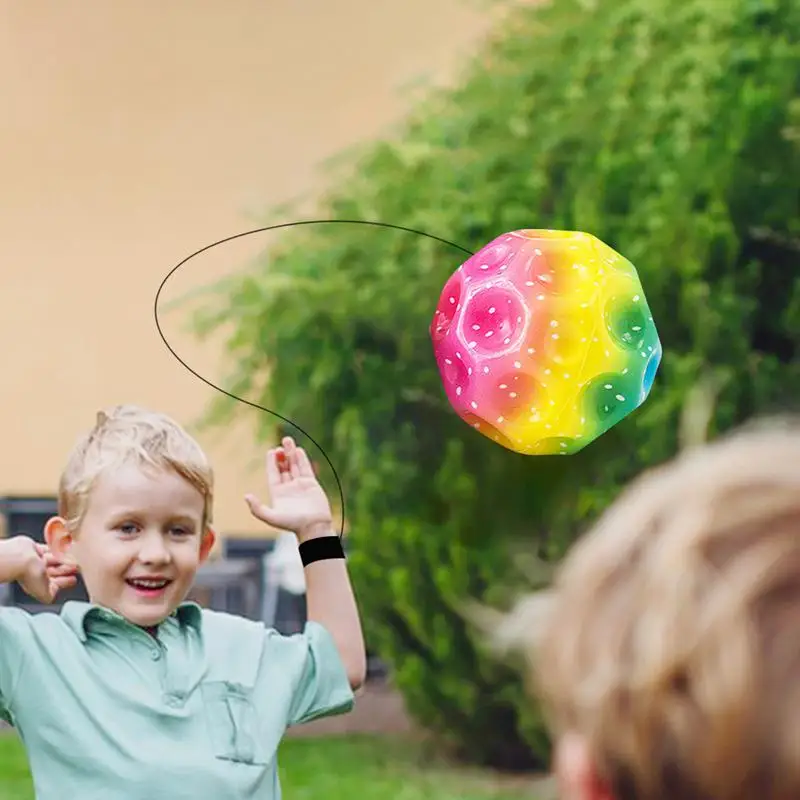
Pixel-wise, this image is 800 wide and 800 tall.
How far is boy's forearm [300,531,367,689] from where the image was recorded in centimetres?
199

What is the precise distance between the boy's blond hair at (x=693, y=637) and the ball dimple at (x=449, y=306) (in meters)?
1.90

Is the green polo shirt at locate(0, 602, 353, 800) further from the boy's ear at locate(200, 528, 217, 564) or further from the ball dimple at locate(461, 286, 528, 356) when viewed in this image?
the ball dimple at locate(461, 286, 528, 356)

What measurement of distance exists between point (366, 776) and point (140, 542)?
3.92 metres

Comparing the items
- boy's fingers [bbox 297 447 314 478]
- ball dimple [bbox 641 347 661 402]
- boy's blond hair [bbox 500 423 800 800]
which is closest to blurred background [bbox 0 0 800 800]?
ball dimple [bbox 641 347 661 402]

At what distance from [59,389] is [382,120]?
2076 millimetres

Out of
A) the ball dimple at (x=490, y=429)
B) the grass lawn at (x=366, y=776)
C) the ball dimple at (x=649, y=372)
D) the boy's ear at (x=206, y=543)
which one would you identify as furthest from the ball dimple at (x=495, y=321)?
the grass lawn at (x=366, y=776)

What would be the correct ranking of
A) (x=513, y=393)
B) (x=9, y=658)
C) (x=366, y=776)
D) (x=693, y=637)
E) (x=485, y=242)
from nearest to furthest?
(x=693, y=637)
(x=9, y=658)
(x=513, y=393)
(x=485, y=242)
(x=366, y=776)

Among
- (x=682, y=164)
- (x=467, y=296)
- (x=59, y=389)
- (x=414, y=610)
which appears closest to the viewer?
(x=467, y=296)

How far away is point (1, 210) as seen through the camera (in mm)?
7715

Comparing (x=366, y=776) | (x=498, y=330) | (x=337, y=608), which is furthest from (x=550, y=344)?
(x=366, y=776)

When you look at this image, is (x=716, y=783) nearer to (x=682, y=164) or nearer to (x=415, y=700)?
(x=682, y=164)

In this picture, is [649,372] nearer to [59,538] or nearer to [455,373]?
[455,373]

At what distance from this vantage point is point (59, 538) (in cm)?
200

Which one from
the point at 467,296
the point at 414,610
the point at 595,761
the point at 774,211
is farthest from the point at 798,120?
the point at 595,761
